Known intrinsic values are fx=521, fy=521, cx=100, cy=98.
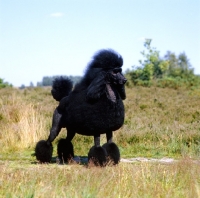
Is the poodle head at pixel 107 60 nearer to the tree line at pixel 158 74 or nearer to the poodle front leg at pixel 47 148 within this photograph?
the poodle front leg at pixel 47 148

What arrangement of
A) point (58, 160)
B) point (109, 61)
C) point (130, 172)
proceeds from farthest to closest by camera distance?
point (58, 160)
point (109, 61)
point (130, 172)

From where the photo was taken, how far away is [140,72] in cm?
5478

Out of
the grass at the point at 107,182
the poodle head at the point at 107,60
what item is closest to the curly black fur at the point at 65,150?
the poodle head at the point at 107,60

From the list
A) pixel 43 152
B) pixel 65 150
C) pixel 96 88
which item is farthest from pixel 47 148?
pixel 96 88

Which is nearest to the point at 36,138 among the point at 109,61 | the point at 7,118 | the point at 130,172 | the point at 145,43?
the point at 7,118

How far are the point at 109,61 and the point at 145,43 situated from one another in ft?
178

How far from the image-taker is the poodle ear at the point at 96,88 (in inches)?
329

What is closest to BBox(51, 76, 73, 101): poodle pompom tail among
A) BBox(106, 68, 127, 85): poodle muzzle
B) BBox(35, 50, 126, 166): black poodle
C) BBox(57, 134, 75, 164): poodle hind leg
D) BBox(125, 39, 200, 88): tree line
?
BBox(35, 50, 126, 166): black poodle

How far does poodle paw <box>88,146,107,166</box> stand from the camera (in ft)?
27.4

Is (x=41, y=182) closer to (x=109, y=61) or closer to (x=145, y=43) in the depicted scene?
(x=109, y=61)

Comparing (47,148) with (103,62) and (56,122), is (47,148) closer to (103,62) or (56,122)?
(56,122)

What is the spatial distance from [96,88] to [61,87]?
1564 millimetres

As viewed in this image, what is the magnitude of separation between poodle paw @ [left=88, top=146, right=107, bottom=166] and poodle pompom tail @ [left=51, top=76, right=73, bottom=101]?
173cm

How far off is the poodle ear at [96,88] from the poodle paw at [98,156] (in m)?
0.81
